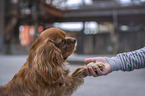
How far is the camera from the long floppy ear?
2.12 meters

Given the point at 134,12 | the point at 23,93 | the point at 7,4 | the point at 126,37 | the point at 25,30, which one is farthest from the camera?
the point at 25,30

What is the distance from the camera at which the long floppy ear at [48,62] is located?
2.12 m

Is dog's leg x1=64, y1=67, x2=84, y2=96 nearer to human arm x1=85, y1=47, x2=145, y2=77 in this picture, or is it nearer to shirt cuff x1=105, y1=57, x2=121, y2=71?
human arm x1=85, y1=47, x2=145, y2=77

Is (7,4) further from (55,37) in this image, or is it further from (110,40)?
(55,37)

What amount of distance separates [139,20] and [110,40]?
3296mm

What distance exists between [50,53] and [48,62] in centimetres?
12

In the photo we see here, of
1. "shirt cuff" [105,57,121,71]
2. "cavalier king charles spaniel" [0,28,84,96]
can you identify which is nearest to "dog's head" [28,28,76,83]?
"cavalier king charles spaniel" [0,28,84,96]

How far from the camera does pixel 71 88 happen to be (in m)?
2.59

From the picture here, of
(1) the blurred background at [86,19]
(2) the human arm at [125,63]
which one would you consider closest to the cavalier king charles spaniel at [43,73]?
(2) the human arm at [125,63]

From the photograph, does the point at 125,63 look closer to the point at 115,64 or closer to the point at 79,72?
the point at 115,64

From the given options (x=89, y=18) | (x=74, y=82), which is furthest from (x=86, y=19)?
(x=74, y=82)

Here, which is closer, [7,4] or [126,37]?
[126,37]

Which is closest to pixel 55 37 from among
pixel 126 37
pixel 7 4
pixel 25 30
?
pixel 126 37

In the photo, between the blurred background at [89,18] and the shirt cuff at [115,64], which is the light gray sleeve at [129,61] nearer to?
the shirt cuff at [115,64]
